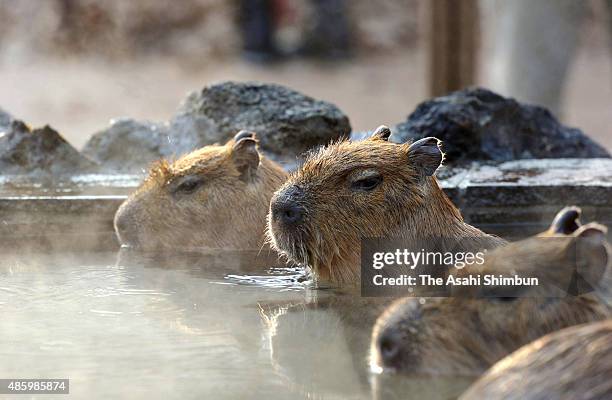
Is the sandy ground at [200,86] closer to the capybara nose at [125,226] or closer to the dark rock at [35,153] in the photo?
the dark rock at [35,153]

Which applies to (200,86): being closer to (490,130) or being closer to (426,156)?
(490,130)

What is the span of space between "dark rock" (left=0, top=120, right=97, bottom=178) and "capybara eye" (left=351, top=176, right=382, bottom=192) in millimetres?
2528

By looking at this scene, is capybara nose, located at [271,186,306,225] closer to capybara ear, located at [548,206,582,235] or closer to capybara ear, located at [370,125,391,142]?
capybara ear, located at [370,125,391,142]

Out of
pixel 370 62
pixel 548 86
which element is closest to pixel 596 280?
pixel 548 86

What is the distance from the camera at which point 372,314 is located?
13.9 feet

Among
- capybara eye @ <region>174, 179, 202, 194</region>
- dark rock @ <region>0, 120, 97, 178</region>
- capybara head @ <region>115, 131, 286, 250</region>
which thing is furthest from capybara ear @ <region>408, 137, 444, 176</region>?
dark rock @ <region>0, 120, 97, 178</region>

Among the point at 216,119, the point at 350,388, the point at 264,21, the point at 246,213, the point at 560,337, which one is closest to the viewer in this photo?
the point at 560,337

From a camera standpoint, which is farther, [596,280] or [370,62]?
[370,62]

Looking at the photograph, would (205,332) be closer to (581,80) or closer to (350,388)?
(350,388)

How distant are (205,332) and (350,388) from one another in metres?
0.81

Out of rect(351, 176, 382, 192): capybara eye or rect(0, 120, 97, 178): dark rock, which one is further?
rect(0, 120, 97, 178): dark rock

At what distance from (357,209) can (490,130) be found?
2284mm

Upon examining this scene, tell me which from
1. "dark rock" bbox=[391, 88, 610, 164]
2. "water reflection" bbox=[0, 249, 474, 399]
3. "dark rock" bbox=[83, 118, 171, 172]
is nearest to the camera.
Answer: "water reflection" bbox=[0, 249, 474, 399]

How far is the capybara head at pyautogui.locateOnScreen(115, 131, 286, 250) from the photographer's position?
5.68 meters
